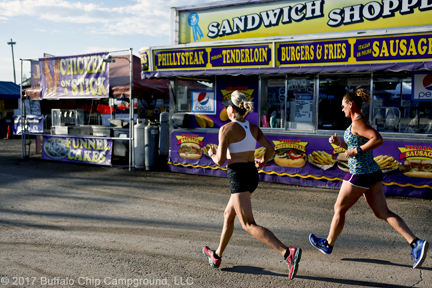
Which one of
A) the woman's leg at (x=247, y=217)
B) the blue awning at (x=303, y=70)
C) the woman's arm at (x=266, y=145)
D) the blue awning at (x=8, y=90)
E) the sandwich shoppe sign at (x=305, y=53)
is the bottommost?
the woman's leg at (x=247, y=217)

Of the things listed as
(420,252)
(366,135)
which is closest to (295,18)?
(366,135)

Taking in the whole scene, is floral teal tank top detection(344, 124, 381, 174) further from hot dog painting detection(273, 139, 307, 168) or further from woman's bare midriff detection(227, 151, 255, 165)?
hot dog painting detection(273, 139, 307, 168)

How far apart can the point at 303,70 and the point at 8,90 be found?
22866 mm

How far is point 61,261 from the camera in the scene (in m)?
4.52

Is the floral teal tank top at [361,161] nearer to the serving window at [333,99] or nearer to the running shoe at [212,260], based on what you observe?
the running shoe at [212,260]

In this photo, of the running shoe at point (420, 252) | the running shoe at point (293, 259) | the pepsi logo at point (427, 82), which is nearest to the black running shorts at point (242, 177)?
the running shoe at point (293, 259)

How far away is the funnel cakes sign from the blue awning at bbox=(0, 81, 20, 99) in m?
13.4

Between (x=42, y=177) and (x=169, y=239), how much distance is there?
628 cm

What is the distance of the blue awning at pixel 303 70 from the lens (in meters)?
7.65

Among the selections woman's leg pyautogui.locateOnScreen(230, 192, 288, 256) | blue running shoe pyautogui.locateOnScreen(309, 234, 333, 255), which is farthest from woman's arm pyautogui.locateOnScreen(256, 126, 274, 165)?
blue running shoe pyautogui.locateOnScreen(309, 234, 333, 255)

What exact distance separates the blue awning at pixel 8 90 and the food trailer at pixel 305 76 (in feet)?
58.1

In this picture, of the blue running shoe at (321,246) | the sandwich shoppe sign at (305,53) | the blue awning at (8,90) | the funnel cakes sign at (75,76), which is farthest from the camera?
the blue awning at (8,90)

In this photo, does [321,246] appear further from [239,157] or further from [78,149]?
[78,149]

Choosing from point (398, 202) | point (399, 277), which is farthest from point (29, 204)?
point (398, 202)
